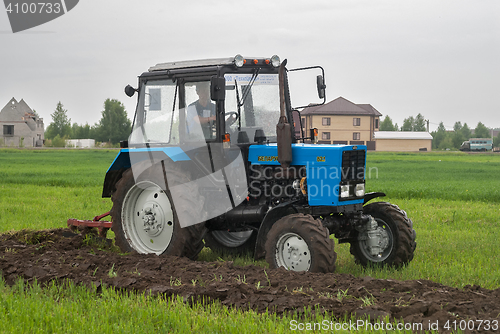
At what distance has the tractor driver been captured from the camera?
6734 mm

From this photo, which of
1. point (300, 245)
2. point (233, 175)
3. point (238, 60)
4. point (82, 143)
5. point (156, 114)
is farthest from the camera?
point (82, 143)

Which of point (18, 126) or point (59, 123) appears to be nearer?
point (18, 126)

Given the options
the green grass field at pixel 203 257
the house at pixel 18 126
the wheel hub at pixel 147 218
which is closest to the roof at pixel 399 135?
the house at pixel 18 126

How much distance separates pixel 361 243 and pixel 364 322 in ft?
9.76

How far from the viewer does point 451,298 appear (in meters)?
4.67

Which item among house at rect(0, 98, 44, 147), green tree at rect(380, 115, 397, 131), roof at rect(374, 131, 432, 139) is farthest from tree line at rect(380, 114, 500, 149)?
house at rect(0, 98, 44, 147)

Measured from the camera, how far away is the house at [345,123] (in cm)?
6990

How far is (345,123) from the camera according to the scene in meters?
71.0

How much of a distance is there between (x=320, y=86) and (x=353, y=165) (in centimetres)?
124

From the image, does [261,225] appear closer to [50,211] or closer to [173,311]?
[173,311]

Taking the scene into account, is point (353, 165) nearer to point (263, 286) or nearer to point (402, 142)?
point (263, 286)

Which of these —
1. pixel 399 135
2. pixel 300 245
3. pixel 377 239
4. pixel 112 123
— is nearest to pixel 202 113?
pixel 300 245

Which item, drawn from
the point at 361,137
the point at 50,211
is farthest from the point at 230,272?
the point at 361,137

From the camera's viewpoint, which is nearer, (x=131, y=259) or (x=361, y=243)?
(x=131, y=259)
